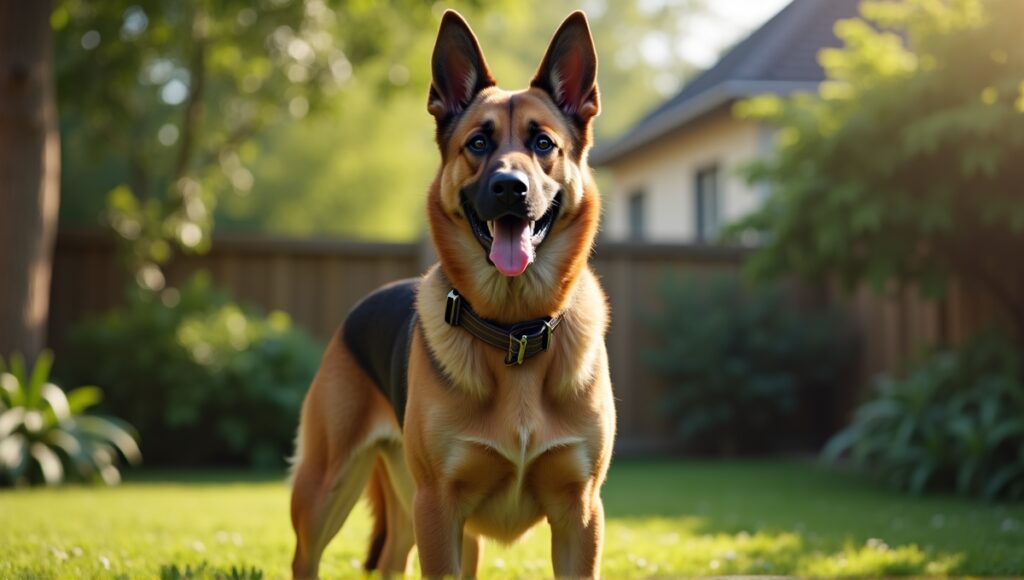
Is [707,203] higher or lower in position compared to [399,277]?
higher

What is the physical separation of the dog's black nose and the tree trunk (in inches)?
310

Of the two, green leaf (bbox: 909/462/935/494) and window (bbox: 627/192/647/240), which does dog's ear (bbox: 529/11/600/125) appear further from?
window (bbox: 627/192/647/240)

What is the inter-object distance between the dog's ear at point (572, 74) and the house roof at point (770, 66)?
37.9 ft

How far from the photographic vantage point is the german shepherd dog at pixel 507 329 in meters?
3.73

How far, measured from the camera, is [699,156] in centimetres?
1836

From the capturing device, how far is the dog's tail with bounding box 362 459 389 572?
4996mm

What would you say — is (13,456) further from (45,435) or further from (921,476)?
(921,476)

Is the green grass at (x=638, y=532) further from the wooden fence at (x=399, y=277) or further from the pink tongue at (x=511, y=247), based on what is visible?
the wooden fence at (x=399, y=277)

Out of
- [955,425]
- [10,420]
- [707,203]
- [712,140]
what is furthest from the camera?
[707,203]

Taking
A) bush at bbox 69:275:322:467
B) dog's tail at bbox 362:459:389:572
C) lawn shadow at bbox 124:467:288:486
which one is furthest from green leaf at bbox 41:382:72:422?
dog's tail at bbox 362:459:389:572

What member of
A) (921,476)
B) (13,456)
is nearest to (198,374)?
(13,456)

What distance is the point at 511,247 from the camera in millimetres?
3789

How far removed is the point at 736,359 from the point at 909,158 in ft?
14.8

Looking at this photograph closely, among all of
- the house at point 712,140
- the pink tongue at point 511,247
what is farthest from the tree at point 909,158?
the pink tongue at point 511,247
